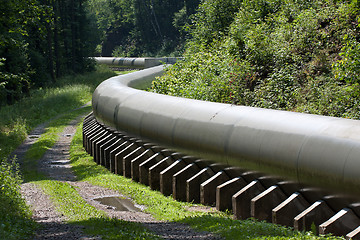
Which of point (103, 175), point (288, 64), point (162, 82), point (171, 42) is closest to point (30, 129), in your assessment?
point (162, 82)

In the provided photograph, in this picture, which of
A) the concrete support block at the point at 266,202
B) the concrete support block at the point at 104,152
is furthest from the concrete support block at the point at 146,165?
the concrete support block at the point at 266,202

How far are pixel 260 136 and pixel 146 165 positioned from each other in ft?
21.0

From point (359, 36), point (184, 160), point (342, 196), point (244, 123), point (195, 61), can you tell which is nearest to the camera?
point (342, 196)

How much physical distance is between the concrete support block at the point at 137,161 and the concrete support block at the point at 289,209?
7938 millimetres

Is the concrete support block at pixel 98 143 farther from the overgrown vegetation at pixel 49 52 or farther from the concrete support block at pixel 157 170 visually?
the overgrown vegetation at pixel 49 52

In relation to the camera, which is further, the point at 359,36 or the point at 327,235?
the point at 359,36

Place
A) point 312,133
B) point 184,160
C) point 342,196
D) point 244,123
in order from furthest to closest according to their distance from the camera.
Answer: point 184,160 < point 244,123 < point 312,133 < point 342,196

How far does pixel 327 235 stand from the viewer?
32.6 feet

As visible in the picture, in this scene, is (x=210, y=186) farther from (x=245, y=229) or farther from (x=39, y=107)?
(x=39, y=107)

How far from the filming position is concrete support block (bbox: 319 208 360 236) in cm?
1032

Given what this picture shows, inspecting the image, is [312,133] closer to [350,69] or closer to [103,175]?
[350,69]

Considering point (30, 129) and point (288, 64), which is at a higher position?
point (288, 64)

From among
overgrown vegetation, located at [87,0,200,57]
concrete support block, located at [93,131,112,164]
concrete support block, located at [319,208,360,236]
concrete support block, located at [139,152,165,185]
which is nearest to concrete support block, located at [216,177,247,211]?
concrete support block, located at [319,208,360,236]

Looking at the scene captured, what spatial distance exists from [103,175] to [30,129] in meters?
16.6
